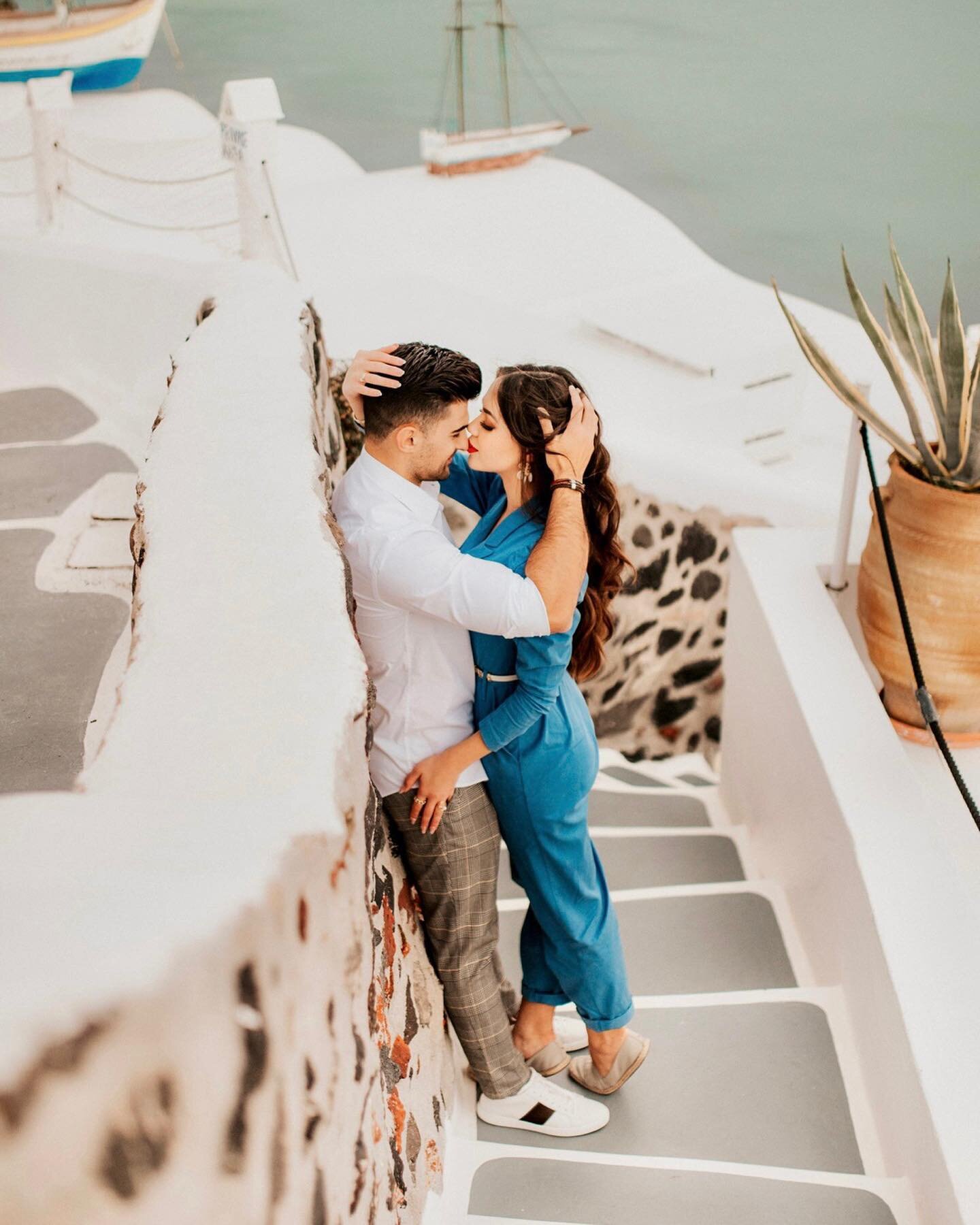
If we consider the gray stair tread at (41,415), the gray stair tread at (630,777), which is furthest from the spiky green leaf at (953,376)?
the gray stair tread at (41,415)

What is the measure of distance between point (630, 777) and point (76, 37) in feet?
30.6

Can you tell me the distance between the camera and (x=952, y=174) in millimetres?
8469

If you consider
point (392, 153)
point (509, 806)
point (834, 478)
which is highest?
point (509, 806)

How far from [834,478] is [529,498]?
4.41 metres

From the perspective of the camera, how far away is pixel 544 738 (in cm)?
177

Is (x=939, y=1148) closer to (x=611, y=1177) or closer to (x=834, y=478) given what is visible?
(x=611, y=1177)

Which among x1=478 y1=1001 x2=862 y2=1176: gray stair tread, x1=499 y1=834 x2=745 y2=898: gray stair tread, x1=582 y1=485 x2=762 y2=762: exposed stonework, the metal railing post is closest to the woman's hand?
x1=478 y1=1001 x2=862 y2=1176: gray stair tread

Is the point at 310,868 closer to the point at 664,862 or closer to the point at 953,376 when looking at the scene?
the point at 953,376

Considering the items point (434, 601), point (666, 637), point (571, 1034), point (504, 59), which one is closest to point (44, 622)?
point (434, 601)

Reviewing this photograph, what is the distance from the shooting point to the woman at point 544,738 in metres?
1.69

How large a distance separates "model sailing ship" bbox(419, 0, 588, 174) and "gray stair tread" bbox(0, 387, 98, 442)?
6.65 m

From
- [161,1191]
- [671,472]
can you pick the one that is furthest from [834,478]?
[161,1191]

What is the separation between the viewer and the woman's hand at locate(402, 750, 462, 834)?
1682 mm

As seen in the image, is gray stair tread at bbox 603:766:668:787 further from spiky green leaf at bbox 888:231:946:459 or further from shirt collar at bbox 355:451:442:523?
shirt collar at bbox 355:451:442:523
